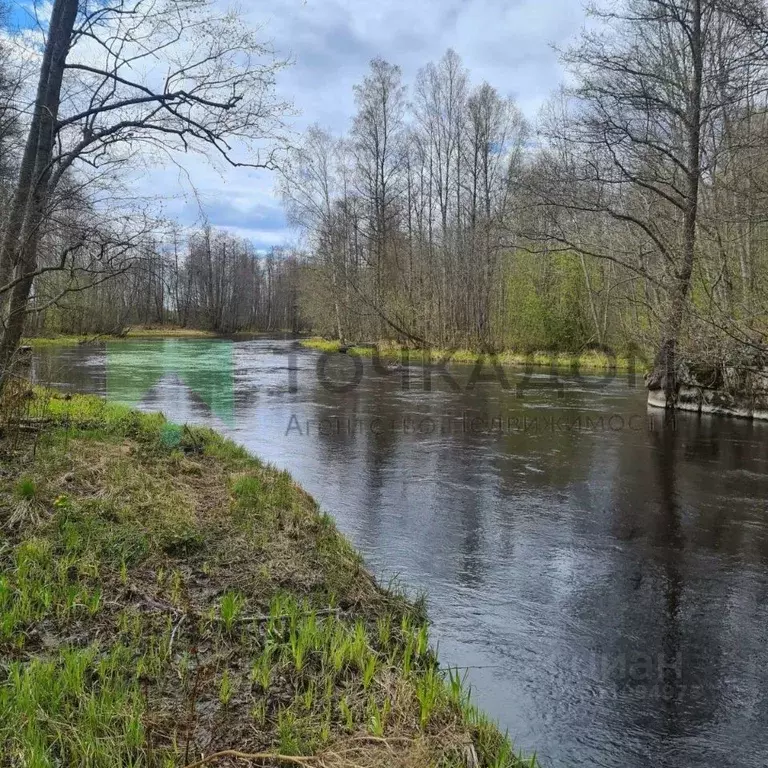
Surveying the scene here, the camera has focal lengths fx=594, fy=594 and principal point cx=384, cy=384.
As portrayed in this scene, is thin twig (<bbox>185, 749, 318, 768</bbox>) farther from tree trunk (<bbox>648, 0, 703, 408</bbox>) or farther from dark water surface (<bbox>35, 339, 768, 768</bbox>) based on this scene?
tree trunk (<bbox>648, 0, 703, 408</bbox>)

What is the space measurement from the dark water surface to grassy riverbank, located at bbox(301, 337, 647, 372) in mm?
11133

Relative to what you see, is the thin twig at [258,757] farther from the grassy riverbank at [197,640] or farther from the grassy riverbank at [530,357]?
the grassy riverbank at [530,357]

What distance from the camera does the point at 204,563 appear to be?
427cm

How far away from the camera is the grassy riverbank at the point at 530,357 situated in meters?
24.9

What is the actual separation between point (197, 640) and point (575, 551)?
12.3 feet

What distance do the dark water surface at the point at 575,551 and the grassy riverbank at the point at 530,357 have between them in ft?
36.5

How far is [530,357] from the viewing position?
2789 centimetres

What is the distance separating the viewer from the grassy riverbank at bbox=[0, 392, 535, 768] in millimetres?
2359

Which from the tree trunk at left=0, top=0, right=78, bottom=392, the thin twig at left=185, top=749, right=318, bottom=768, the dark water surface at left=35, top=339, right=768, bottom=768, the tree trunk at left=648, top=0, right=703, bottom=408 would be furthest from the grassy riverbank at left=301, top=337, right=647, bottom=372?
the thin twig at left=185, top=749, right=318, bottom=768

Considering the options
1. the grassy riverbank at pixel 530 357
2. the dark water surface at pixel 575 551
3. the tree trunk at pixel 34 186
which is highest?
the tree trunk at pixel 34 186

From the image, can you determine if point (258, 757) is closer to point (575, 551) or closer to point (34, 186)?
point (575, 551)

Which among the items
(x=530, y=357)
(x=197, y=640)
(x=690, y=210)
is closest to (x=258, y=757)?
(x=197, y=640)

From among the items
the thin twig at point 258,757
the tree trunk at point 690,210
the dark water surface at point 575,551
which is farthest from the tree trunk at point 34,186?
the tree trunk at point 690,210

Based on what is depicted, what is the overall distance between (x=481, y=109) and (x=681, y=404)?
21.6 m
